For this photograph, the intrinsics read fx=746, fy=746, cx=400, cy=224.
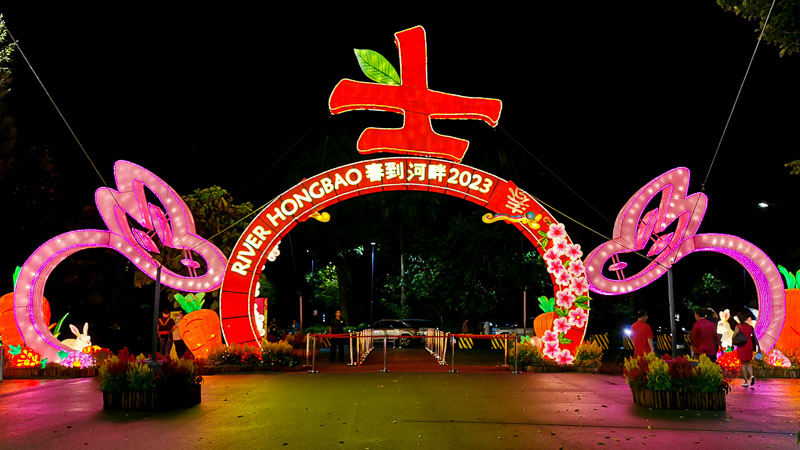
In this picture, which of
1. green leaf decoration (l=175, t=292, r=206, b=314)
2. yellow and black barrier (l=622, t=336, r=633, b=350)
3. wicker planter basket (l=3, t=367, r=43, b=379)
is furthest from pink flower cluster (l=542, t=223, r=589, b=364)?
yellow and black barrier (l=622, t=336, r=633, b=350)

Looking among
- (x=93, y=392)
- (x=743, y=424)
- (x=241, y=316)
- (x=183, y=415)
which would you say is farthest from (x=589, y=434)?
(x=241, y=316)

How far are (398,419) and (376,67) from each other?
36.5 ft

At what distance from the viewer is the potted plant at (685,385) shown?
10.9 metres

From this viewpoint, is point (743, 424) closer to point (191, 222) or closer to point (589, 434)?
point (589, 434)

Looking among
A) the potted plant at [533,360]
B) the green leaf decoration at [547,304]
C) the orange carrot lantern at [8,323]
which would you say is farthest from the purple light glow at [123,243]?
the green leaf decoration at [547,304]

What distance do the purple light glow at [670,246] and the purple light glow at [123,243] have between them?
9598 millimetres

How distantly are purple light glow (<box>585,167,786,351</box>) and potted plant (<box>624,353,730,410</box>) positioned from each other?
7.17 m

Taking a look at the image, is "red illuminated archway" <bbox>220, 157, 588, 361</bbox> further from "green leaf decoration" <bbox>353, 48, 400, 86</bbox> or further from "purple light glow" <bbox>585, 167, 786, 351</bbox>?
"green leaf decoration" <bbox>353, 48, 400, 86</bbox>

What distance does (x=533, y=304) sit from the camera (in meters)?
37.8

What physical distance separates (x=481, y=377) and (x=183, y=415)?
25.2ft

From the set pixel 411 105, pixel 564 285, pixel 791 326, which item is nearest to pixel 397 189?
pixel 411 105

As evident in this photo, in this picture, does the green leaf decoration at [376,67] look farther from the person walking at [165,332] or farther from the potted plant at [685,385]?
the potted plant at [685,385]

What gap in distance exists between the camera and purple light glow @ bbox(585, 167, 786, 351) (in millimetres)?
18234

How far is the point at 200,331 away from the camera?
1839 cm
